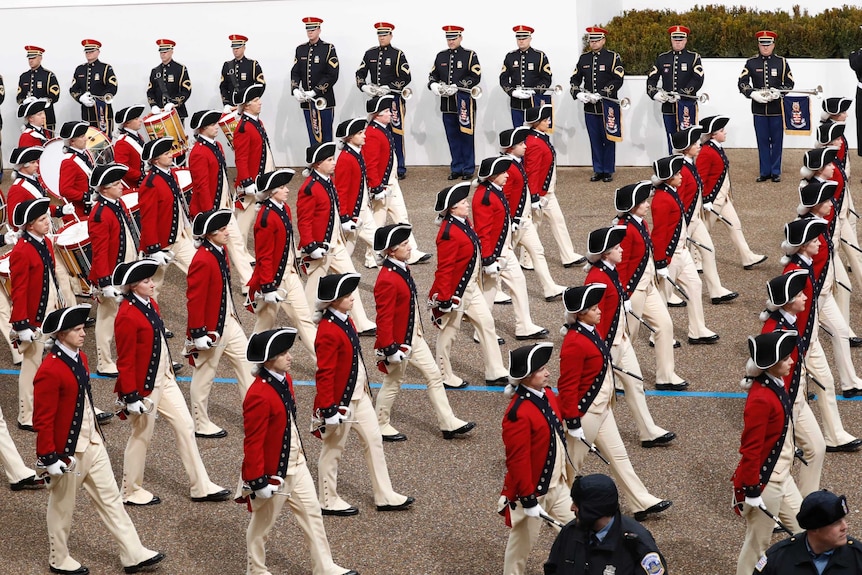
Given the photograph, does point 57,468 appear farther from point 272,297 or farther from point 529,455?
point 272,297

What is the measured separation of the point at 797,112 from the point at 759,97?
0.56 meters

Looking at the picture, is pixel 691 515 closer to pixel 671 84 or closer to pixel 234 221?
pixel 234 221

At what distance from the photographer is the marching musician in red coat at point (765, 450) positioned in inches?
306

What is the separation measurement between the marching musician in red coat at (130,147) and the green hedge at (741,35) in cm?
710

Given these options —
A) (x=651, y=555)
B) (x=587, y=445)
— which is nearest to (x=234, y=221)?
(x=587, y=445)

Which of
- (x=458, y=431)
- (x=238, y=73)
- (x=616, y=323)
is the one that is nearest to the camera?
(x=616, y=323)

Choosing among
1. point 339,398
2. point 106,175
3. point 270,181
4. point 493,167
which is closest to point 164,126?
point 106,175

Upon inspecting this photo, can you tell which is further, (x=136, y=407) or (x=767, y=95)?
(x=767, y=95)

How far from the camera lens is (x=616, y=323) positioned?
995 centimetres

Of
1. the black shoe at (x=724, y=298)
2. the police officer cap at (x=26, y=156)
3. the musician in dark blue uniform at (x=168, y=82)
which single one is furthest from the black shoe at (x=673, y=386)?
the musician in dark blue uniform at (x=168, y=82)

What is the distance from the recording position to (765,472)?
7836 millimetres

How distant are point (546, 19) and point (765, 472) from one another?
1189 centimetres

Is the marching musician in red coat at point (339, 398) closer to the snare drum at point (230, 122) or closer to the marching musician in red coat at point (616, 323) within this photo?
the marching musician in red coat at point (616, 323)

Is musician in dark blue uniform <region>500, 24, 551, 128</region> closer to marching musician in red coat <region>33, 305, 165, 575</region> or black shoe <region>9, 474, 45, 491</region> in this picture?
black shoe <region>9, 474, 45, 491</region>
